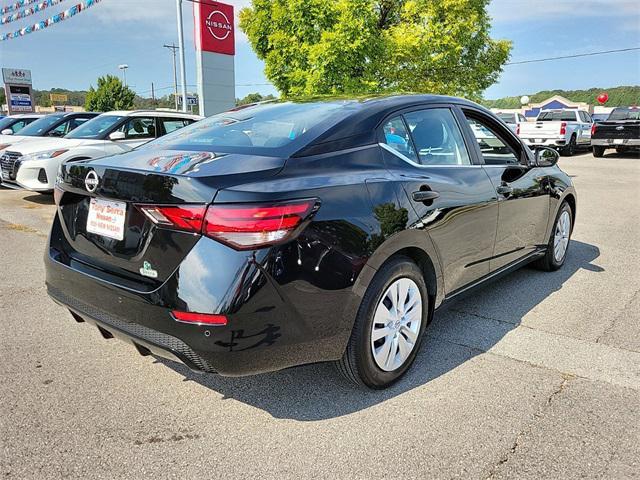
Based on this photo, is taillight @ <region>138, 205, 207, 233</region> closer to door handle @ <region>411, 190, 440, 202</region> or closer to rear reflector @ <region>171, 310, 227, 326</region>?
rear reflector @ <region>171, 310, 227, 326</region>

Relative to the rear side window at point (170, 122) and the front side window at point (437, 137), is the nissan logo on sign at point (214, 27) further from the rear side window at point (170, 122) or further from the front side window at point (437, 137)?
the front side window at point (437, 137)

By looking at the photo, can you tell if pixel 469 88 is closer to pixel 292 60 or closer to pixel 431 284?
pixel 292 60

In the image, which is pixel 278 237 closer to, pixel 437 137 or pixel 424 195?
pixel 424 195

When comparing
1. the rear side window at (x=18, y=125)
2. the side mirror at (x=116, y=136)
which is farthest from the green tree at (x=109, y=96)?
the side mirror at (x=116, y=136)

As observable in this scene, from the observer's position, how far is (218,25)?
21281 mm

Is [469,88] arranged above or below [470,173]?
above

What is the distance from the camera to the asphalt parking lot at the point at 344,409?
7.33 feet

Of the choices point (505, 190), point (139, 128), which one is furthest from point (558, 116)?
point (505, 190)

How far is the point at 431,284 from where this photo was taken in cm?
309

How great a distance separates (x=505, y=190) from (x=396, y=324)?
1576mm

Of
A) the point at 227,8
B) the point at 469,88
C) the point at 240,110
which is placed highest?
the point at 227,8

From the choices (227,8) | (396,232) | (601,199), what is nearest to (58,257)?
(396,232)

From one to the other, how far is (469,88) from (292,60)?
18.9 ft

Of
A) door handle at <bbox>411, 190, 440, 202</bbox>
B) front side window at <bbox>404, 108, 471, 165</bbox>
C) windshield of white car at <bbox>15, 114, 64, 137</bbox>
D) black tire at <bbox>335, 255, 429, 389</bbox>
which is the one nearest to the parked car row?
windshield of white car at <bbox>15, 114, 64, 137</bbox>
